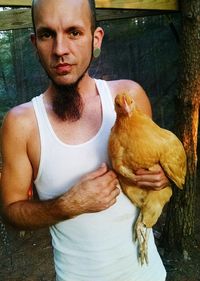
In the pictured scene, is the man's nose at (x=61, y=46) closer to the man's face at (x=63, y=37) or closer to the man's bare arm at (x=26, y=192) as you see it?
the man's face at (x=63, y=37)

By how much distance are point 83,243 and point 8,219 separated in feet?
1.05

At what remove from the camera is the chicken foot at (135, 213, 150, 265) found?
4.66 ft

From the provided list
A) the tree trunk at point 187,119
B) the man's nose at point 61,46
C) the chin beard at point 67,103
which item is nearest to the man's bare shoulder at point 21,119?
the chin beard at point 67,103

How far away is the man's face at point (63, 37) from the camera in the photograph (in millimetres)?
1258

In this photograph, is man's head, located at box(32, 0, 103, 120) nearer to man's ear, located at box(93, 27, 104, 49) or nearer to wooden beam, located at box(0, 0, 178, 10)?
man's ear, located at box(93, 27, 104, 49)

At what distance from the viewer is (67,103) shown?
1.39 metres

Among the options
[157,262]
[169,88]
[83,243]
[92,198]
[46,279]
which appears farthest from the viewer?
[169,88]

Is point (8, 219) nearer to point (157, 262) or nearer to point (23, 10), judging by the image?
point (157, 262)

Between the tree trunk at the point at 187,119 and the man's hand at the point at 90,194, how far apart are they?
2.30 meters

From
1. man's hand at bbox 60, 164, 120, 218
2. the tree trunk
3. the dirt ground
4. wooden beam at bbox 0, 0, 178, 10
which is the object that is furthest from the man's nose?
the dirt ground

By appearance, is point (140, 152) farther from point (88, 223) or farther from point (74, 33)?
point (74, 33)

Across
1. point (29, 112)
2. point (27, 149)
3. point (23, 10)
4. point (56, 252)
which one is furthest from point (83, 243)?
point (23, 10)

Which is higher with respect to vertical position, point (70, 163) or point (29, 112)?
point (29, 112)

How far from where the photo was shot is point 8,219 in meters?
1.43
